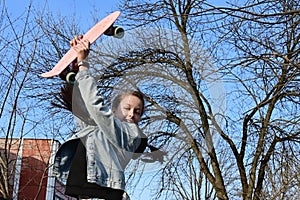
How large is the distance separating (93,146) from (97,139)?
1.5 inches

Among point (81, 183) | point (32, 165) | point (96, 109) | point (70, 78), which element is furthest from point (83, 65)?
point (32, 165)

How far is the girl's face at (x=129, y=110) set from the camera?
2.11m

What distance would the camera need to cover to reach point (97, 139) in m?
2.00

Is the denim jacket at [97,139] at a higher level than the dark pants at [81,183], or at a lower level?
→ higher

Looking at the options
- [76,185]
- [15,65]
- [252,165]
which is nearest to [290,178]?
[252,165]

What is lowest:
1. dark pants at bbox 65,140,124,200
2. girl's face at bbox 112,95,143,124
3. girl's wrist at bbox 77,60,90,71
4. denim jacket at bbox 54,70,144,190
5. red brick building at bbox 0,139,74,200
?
dark pants at bbox 65,140,124,200

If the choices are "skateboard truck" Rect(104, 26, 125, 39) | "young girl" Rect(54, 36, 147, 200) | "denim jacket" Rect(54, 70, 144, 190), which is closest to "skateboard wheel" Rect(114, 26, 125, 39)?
"skateboard truck" Rect(104, 26, 125, 39)

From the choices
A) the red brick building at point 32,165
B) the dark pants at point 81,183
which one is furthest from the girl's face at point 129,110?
the red brick building at point 32,165

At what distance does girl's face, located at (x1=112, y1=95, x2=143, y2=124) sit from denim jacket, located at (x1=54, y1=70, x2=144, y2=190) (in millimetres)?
38

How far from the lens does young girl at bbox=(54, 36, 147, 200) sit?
1.95 metres

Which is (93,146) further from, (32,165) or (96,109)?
(32,165)

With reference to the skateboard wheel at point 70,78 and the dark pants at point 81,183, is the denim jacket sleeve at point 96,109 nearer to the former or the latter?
the skateboard wheel at point 70,78

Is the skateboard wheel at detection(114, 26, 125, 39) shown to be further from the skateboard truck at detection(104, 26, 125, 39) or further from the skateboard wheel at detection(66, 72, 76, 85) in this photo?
the skateboard wheel at detection(66, 72, 76, 85)

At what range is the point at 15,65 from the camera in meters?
7.64
